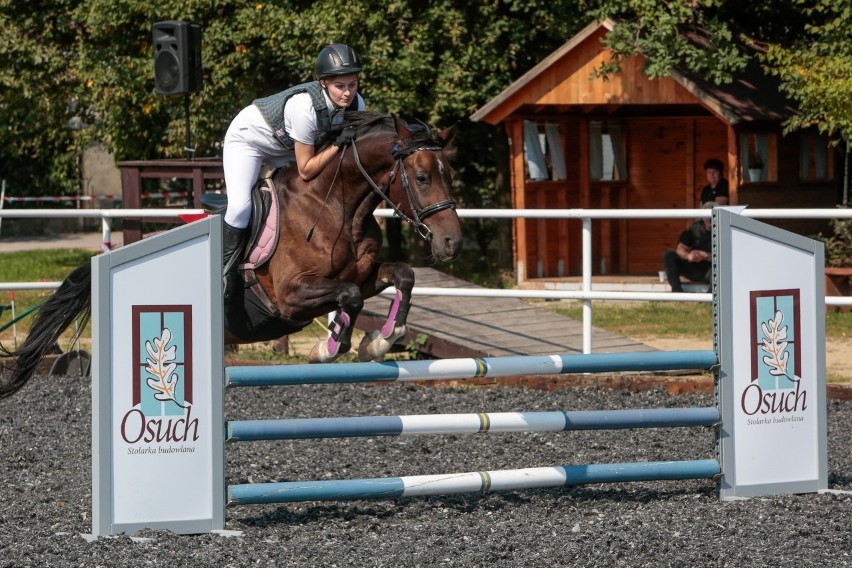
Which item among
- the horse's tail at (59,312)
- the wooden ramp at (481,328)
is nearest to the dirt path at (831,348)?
the wooden ramp at (481,328)

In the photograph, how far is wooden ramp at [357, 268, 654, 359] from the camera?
30.1 feet

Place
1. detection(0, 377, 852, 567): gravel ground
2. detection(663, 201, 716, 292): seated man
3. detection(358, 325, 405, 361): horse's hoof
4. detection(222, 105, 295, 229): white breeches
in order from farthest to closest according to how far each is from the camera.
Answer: detection(663, 201, 716, 292): seated man, detection(222, 105, 295, 229): white breeches, detection(358, 325, 405, 361): horse's hoof, detection(0, 377, 852, 567): gravel ground

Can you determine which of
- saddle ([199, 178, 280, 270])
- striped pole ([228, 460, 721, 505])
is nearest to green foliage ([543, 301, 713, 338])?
striped pole ([228, 460, 721, 505])

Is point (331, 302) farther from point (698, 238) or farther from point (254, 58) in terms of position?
point (254, 58)

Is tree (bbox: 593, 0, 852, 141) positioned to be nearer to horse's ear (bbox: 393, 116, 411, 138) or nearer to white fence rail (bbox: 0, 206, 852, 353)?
white fence rail (bbox: 0, 206, 852, 353)

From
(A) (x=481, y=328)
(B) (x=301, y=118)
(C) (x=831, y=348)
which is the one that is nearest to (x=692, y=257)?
(C) (x=831, y=348)

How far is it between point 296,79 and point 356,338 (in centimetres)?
669

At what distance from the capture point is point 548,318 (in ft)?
33.6

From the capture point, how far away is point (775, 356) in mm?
5914

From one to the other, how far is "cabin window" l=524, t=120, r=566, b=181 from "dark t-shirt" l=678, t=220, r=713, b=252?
3.65 m

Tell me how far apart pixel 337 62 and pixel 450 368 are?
1.40 metres

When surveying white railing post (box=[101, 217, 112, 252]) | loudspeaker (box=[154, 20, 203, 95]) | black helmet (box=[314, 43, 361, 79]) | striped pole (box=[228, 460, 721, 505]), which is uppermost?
loudspeaker (box=[154, 20, 203, 95])

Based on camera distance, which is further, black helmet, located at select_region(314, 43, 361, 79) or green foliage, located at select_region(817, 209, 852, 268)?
green foliage, located at select_region(817, 209, 852, 268)

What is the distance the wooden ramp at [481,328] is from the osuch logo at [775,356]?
10.1ft
